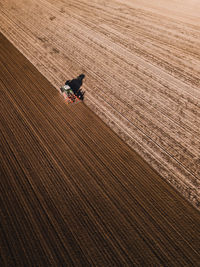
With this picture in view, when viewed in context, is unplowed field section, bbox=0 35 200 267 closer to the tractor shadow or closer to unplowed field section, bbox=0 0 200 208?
unplowed field section, bbox=0 0 200 208

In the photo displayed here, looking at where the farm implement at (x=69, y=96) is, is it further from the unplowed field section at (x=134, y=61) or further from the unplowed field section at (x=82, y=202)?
the unplowed field section at (x=82, y=202)

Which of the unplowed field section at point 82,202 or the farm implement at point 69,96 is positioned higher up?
the farm implement at point 69,96

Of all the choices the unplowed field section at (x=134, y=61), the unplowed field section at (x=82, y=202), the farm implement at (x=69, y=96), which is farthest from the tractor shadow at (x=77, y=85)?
the unplowed field section at (x=82, y=202)

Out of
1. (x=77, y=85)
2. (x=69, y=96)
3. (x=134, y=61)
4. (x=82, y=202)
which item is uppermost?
(x=134, y=61)

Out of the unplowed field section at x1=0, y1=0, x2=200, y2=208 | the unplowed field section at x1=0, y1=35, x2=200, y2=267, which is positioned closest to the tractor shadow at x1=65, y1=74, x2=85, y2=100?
the unplowed field section at x1=0, y1=0, x2=200, y2=208

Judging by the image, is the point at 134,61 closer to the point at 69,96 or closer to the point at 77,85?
the point at 77,85

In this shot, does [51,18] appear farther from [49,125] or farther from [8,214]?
[8,214]

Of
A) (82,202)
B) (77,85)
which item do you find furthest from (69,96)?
(82,202)
